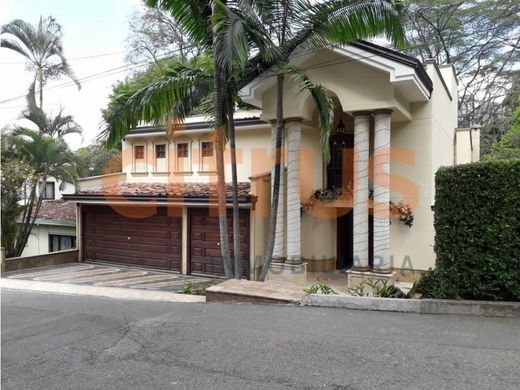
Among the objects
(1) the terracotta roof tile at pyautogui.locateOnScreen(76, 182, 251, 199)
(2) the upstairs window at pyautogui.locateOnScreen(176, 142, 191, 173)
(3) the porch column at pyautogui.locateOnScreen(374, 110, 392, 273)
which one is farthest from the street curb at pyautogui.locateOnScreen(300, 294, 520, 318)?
(2) the upstairs window at pyautogui.locateOnScreen(176, 142, 191, 173)

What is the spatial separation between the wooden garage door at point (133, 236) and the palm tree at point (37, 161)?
5.88 ft

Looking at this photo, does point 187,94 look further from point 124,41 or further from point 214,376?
point 124,41

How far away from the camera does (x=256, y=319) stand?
5.64 m

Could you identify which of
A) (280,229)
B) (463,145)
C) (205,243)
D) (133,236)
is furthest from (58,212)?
(463,145)

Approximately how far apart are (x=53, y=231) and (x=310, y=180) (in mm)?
11584

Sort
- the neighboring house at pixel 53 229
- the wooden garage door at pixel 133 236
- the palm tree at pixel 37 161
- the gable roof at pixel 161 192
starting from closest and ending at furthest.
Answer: the gable roof at pixel 161 192 → the wooden garage door at pixel 133 236 → the palm tree at pixel 37 161 → the neighboring house at pixel 53 229

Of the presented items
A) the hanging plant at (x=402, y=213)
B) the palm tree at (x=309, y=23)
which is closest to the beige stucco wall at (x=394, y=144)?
the hanging plant at (x=402, y=213)

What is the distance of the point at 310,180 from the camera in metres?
11.5

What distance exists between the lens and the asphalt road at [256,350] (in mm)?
3668

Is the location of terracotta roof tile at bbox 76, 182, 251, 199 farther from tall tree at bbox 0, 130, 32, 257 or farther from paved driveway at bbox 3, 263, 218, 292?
paved driveway at bbox 3, 263, 218, 292

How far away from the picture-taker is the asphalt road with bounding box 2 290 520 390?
3668 mm

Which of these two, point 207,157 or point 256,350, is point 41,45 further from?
point 256,350

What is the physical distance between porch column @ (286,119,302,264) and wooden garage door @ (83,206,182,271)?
4.00 m

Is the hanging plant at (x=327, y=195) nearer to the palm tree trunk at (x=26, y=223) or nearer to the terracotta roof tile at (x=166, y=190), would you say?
the terracotta roof tile at (x=166, y=190)
